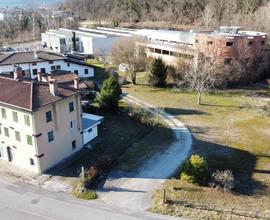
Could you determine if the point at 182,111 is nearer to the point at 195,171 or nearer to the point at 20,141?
the point at 195,171

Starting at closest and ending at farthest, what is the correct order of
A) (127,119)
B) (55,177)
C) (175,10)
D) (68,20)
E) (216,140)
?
1. (55,177)
2. (216,140)
3. (127,119)
4. (175,10)
5. (68,20)

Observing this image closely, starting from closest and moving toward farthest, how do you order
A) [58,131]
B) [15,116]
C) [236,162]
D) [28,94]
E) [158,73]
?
[28,94], [15,116], [58,131], [236,162], [158,73]

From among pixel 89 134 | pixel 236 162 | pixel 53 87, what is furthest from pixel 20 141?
pixel 236 162

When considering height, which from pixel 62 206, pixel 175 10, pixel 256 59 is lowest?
pixel 62 206

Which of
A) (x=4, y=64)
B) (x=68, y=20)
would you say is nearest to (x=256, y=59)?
(x=4, y=64)

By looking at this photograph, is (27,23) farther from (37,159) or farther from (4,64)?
(37,159)

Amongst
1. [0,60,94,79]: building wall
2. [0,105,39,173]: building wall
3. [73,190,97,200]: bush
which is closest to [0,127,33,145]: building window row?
[0,105,39,173]: building wall
